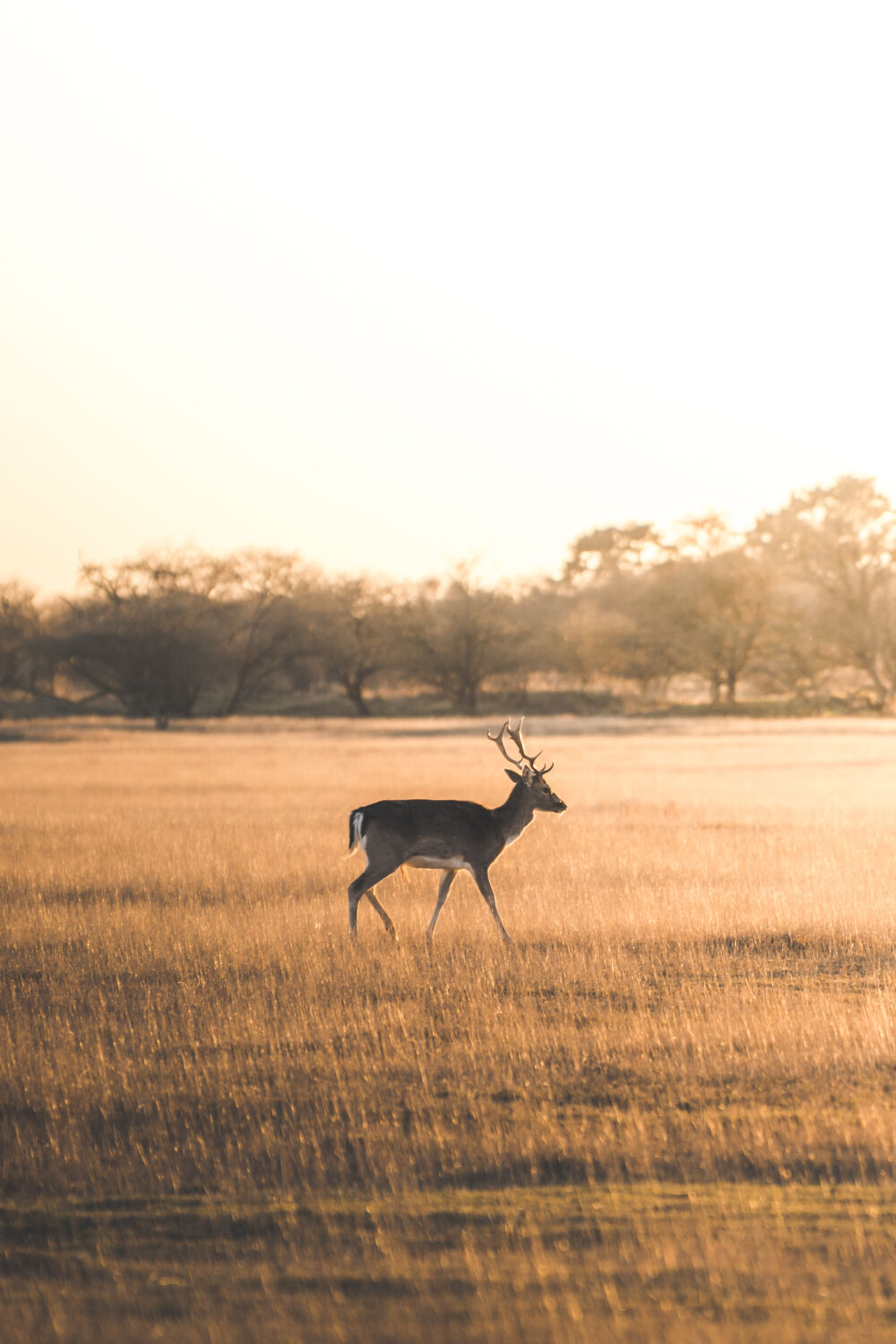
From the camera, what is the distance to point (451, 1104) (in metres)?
7.39

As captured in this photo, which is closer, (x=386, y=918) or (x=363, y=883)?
(x=363, y=883)

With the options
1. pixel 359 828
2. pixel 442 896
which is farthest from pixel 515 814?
pixel 359 828

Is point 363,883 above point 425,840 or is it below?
below

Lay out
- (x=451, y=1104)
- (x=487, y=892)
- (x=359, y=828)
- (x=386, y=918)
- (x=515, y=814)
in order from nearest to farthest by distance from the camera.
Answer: (x=451, y=1104)
(x=359, y=828)
(x=487, y=892)
(x=386, y=918)
(x=515, y=814)

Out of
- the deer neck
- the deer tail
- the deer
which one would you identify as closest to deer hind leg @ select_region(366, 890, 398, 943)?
the deer

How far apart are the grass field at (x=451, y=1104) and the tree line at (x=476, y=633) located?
215ft

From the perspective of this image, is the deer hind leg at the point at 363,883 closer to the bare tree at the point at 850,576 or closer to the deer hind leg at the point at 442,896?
the deer hind leg at the point at 442,896

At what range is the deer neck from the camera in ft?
41.2

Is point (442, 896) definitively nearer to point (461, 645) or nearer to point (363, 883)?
point (363, 883)

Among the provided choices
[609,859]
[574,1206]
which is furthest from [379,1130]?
[609,859]

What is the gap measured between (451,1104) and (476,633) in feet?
262

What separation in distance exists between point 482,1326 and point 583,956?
6909mm

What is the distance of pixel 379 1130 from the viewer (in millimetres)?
6938

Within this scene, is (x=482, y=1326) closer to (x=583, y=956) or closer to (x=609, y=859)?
(x=583, y=956)
